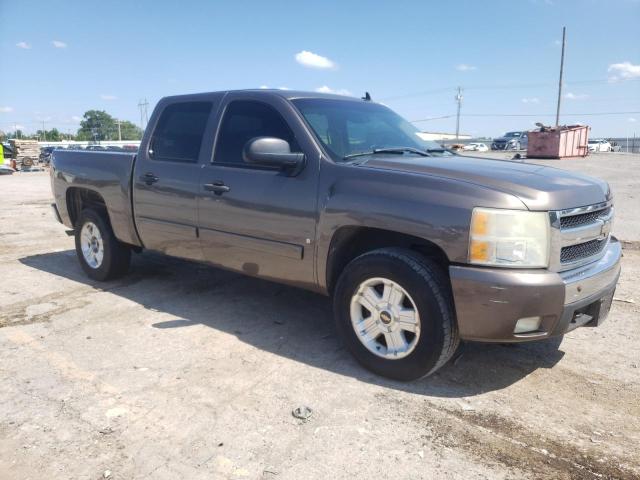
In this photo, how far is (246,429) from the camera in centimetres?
286

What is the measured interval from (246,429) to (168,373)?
93 cm

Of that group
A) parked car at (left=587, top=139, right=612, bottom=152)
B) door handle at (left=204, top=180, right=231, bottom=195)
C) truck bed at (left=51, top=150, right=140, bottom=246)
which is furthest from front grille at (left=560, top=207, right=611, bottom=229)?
parked car at (left=587, top=139, right=612, bottom=152)

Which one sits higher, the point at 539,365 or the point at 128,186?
the point at 128,186

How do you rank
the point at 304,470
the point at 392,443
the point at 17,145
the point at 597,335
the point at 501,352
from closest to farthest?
the point at 304,470, the point at 392,443, the point at 501,352, the point at 597,335, the point at 17,145

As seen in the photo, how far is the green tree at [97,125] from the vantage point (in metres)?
118

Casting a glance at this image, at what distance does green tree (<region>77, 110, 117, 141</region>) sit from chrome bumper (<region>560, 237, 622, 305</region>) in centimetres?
12555

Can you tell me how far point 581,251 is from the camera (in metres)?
3.26

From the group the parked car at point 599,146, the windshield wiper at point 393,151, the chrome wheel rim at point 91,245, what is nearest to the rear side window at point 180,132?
the chrome wheel rim at point 91,245

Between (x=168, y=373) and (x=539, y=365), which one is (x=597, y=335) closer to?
(x=539, y=365)

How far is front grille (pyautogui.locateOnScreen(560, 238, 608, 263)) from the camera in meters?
3.11

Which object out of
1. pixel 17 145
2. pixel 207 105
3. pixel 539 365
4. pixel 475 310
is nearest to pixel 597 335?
pixel 539 365

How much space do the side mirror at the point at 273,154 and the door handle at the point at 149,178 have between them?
58.8 inches

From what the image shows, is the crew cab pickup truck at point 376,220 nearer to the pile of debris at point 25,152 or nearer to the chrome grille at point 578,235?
the chrome grille at point 578,235

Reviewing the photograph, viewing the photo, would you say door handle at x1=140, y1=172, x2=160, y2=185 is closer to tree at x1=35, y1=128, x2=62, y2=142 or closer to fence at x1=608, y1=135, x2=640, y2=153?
fence at x1=608, y1=135, x2=640, y2=153
